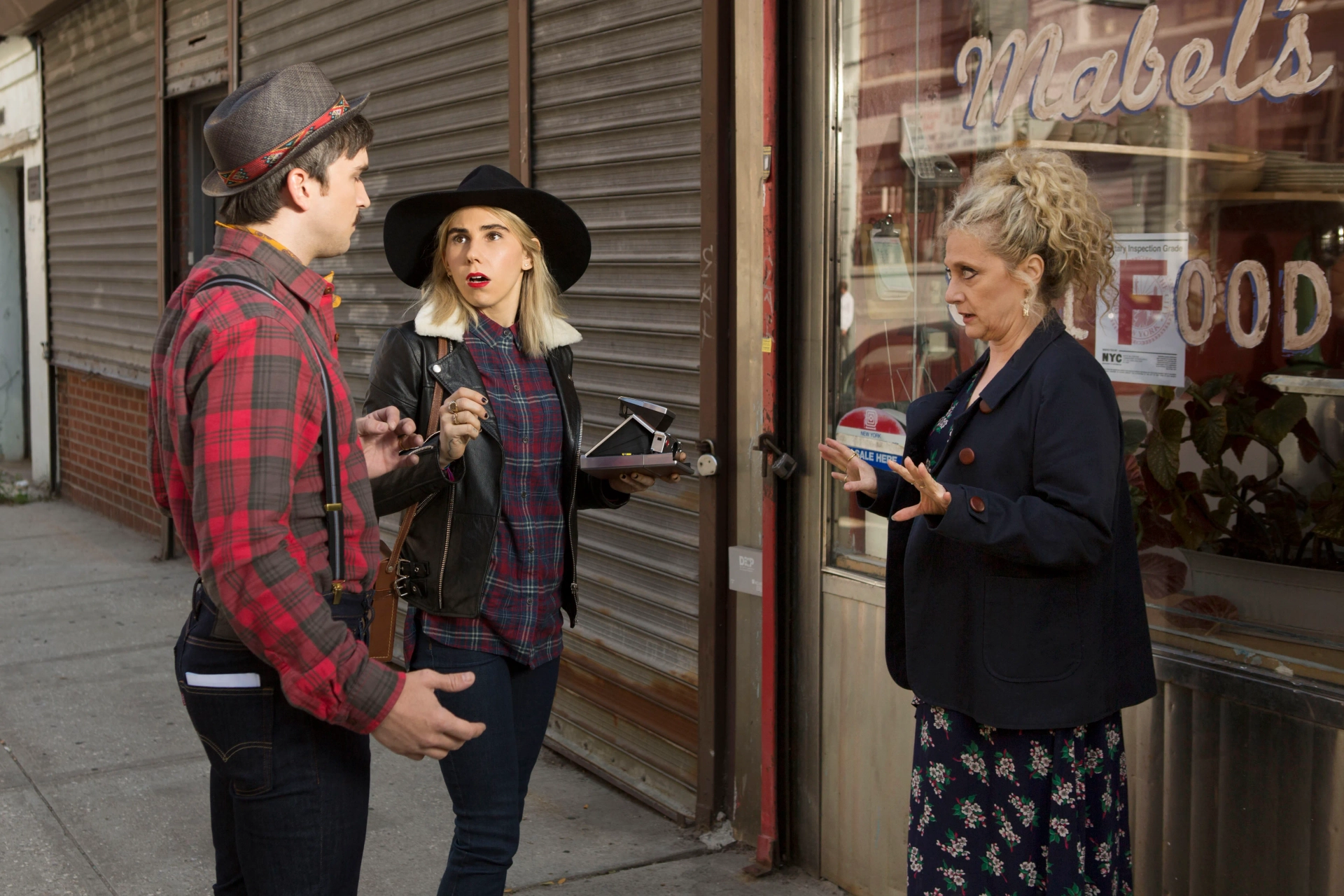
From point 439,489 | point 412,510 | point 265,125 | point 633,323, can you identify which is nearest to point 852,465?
point 439,489

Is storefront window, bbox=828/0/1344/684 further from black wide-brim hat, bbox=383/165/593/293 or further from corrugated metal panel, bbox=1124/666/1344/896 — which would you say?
black wide-brim hat, bbox=383/165/593/293

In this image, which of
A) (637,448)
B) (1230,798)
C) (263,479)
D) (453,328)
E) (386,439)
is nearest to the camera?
(263,479)

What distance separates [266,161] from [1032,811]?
1.82m

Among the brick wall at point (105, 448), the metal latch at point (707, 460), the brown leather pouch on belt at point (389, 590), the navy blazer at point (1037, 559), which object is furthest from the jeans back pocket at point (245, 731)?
the brick wall at point (105, 448)

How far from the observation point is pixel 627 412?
3.24 metres

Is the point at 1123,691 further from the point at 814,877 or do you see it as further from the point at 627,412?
the point at 814,877

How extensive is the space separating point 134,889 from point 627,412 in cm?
219

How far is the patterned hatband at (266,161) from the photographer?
2.27 meters

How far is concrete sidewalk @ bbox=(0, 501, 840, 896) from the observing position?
410 centimetres

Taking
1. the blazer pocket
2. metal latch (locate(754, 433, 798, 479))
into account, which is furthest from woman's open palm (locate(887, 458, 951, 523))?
metal latch (locate(754, 433, 798, 479))

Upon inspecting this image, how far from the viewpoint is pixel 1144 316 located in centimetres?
314

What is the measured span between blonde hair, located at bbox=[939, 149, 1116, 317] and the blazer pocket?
54cm

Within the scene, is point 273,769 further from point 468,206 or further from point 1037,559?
point 468,206

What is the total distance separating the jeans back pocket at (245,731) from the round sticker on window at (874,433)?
2.01 meters
